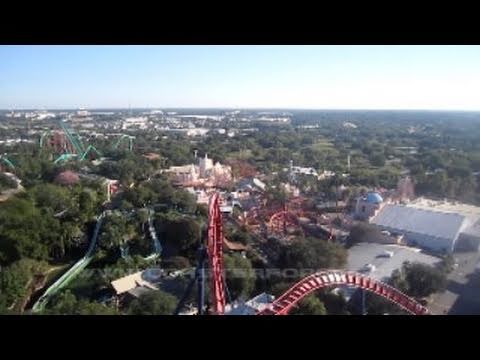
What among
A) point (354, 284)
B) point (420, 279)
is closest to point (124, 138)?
point (420, 279)

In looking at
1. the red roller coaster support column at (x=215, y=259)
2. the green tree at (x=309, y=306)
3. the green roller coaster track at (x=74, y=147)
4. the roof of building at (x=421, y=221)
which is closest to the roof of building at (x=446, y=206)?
the roof of building at (x=421, y=221)

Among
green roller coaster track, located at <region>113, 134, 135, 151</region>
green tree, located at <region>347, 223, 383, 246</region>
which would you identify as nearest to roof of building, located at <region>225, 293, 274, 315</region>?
green tree, located at <region>347, 223, 383, 246</region>

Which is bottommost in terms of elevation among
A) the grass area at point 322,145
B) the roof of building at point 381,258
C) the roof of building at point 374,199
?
the roof of building at point 381,258

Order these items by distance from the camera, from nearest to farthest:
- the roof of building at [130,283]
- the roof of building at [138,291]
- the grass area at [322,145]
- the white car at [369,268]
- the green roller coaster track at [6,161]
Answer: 1. the roof of building at [138,291]
2. the roof of building at [130,283]
3. the white car at [369,268]
4. the green roller coaster track at [6,161]
5. the grass area at [322,145]

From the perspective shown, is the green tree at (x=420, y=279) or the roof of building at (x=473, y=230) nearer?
the green tree at (x=420, y=279)

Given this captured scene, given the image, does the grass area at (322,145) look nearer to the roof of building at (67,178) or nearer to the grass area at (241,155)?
the grass area at (241,155)

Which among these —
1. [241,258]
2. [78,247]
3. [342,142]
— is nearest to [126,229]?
[78,247]

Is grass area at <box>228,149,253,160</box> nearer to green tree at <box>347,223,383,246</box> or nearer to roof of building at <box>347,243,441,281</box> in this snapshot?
green tree at <box>347,223,383,246</box>
